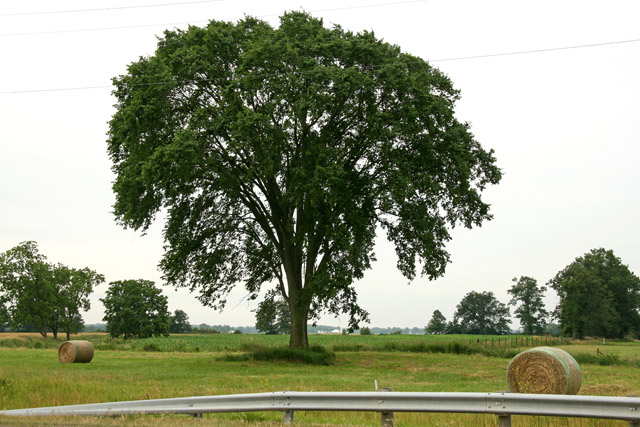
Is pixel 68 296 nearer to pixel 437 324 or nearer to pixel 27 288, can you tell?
pixel 27 288

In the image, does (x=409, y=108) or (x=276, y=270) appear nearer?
(x=409, y=108)

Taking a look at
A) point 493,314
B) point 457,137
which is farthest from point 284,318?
point 457,137

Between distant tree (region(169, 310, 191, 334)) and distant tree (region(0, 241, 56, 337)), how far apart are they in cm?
5030

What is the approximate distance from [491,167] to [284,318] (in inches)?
3234

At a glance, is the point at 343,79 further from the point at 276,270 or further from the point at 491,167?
the point at 276,270

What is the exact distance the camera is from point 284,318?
108 meters

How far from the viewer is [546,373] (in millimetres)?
14375

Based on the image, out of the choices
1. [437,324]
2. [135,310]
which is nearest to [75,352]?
[135,310]

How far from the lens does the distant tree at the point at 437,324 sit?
126938 millimetres

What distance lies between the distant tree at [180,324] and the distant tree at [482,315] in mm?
62033

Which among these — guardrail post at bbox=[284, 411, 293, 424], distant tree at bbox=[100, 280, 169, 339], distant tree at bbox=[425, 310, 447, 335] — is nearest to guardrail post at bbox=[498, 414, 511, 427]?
guardrail post at bbox=[284, 411, 293, 424]

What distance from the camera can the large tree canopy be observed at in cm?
2611

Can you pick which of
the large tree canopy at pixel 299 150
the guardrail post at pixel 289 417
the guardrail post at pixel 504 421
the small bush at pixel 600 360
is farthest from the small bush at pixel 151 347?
the guardrail post at pixel 504 421

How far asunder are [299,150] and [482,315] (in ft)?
356
